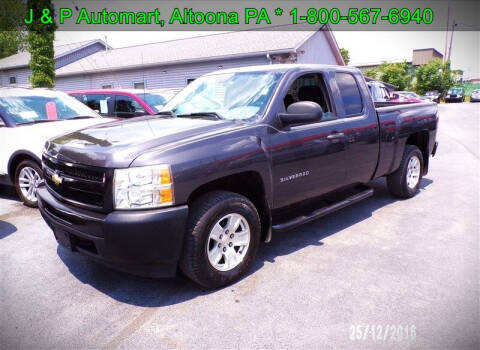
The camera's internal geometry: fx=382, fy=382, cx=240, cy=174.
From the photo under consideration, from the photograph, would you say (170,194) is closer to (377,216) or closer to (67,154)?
(67,154)

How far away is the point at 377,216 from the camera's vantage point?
5020 mm

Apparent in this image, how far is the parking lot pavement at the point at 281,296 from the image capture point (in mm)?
2627

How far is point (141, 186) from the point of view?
8.94ft

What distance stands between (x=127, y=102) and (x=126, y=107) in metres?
0.11

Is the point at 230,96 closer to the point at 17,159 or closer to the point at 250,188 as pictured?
the point at 250,188

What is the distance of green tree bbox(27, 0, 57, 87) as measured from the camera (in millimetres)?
20453

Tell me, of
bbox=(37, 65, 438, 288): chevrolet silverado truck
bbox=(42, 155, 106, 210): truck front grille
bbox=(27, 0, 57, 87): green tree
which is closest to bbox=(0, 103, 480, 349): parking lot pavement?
bbox=(37, 65, 438, 288): chevrolet silverado truck

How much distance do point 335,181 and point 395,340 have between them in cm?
193

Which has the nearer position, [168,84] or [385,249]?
[385,249]

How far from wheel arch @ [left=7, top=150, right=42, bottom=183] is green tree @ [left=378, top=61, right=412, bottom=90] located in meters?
42.2

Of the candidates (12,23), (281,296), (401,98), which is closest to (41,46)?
(12,23)

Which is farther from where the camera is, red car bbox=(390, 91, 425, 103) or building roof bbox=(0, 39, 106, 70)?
building roof bbox=(0, 39, 106, 70)

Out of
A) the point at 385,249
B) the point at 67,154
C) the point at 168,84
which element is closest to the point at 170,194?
the point at 67,154
